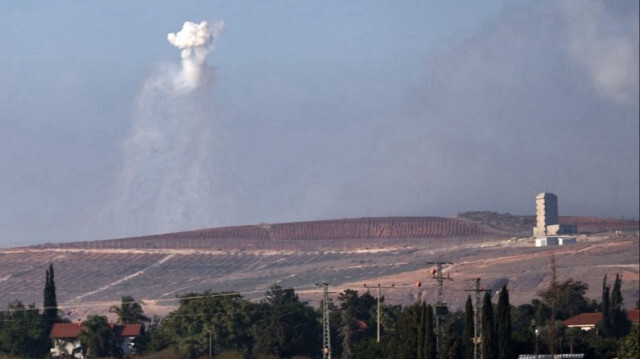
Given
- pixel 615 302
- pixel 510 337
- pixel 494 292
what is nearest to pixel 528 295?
pixel 494 292

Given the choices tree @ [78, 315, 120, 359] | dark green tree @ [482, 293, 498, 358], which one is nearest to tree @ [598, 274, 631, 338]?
dark green tree @ [482, 293, 498, 358]

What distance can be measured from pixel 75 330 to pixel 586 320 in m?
47.8

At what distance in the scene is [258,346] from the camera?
119250 millimetres

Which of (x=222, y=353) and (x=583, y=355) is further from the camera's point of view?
(x=222, y=353)

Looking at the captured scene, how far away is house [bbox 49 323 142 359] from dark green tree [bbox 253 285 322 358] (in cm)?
1237

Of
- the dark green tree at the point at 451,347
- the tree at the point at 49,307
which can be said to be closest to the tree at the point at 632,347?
the dark green tree at the point at 451,347

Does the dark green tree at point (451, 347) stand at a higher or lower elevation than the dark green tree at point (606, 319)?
lower

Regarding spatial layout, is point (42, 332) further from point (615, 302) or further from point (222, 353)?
point (615, 302)

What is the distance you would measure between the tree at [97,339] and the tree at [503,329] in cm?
4461

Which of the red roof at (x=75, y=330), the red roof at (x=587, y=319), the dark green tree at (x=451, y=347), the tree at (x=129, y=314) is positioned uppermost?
the tree at (x=129, y=314)

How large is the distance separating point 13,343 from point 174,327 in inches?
572

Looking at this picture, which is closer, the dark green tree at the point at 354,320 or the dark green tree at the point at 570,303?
the dark green tree at the point at 354,320

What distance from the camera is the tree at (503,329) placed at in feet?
286

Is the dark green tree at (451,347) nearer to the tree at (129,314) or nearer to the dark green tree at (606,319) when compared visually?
the dark green tree at (606,319)
